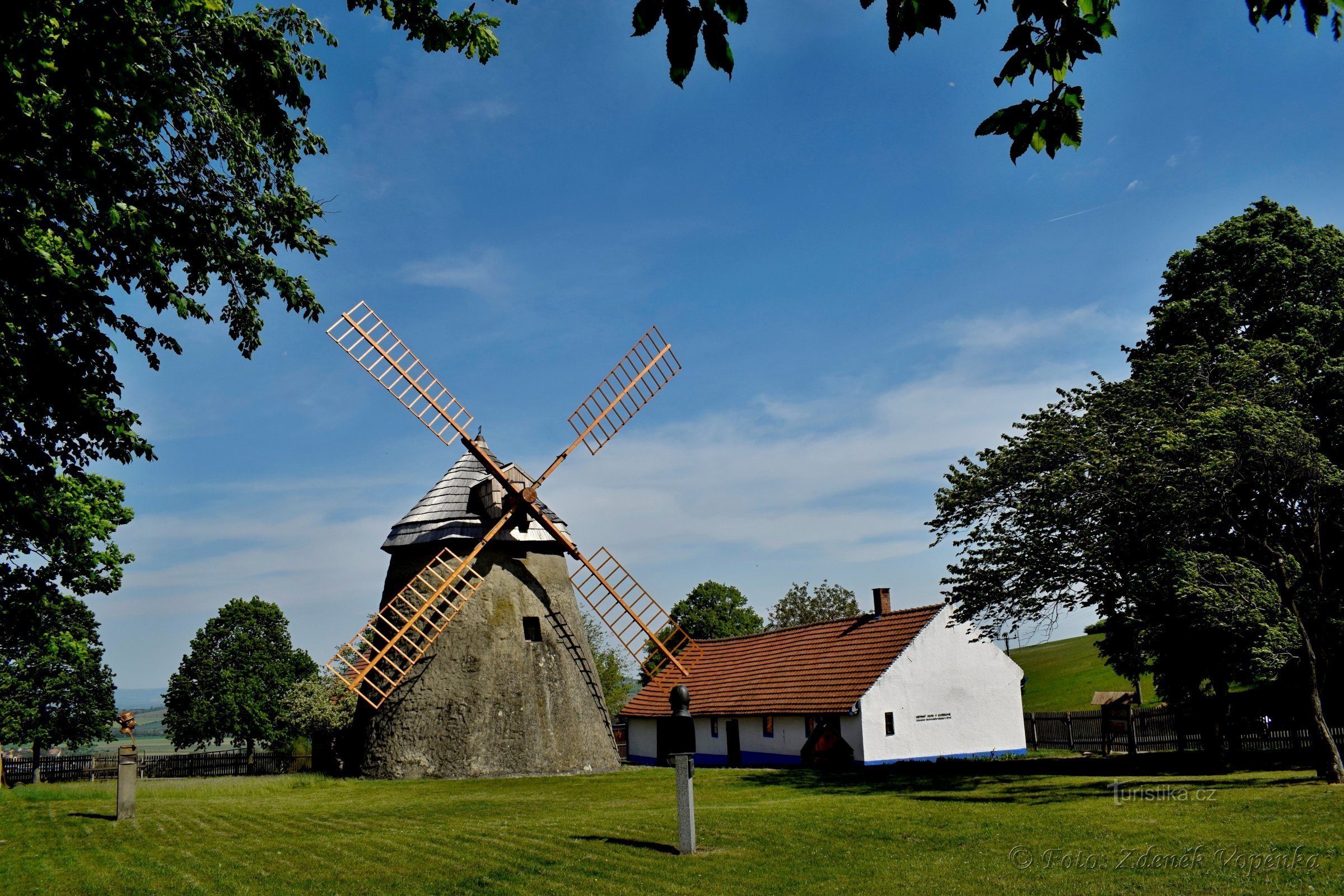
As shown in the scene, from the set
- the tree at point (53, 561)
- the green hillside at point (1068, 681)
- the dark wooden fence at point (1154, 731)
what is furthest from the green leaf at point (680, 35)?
the green hillside at point (1068, 681)

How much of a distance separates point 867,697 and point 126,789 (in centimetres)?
1832

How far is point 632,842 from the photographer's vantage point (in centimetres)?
1212

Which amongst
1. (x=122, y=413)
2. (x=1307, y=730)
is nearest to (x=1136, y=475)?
(x=1307, y=730)

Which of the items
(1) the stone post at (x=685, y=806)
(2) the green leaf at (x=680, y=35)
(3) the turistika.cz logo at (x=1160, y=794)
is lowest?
(3) the turistika.cz logo at (x=1160, y=794)

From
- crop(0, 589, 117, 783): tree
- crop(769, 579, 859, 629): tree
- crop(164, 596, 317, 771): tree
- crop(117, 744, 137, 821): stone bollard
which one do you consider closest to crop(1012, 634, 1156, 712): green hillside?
crop(769, 579, 859, 629): tree

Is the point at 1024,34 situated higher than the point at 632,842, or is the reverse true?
the point at 1024,34

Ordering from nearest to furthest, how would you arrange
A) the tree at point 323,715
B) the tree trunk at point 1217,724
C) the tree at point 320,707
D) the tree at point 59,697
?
the tree trunk at point 1217,724 < the tree at point 323,715 < the tree at point 320,707 < the tree at point 59,697

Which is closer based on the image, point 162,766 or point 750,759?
point 750,759

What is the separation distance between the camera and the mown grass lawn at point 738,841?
953 cm

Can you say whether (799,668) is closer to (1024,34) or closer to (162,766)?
(1024,34)

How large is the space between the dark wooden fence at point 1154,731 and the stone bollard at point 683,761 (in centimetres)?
1433

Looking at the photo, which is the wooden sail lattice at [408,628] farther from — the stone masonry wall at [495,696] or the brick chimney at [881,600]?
the brick chimney at [881,600]

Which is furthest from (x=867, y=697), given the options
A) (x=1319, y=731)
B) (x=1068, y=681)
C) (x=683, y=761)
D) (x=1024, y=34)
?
(x=1068, y=681)

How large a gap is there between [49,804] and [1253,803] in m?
22.0
